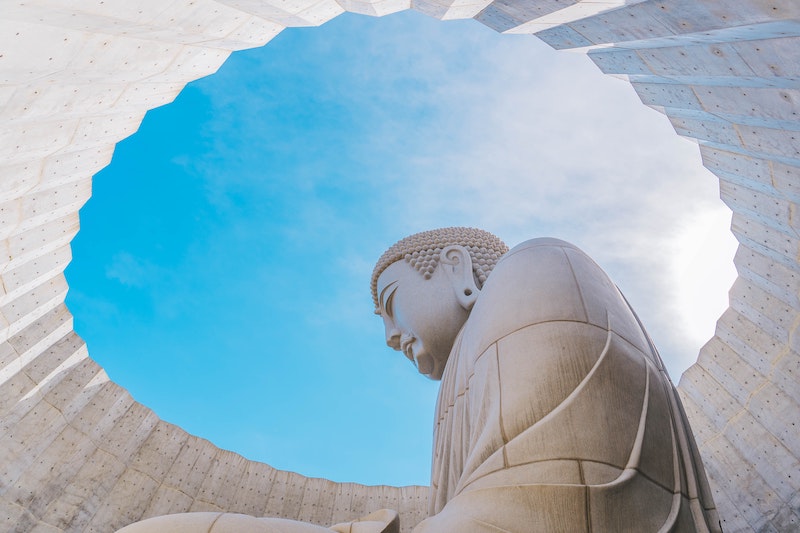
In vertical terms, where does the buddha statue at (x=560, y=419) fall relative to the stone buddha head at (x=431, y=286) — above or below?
above

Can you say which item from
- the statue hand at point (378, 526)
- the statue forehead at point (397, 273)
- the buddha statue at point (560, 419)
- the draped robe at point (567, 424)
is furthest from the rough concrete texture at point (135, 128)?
the statue hand at point (378, 526)

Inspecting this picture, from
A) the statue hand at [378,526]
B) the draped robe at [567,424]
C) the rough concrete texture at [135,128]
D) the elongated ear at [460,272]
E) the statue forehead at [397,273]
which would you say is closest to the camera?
the draped robe at [567,424]

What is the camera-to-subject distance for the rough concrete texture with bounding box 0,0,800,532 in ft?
11.1

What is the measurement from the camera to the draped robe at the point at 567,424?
2.38 metres

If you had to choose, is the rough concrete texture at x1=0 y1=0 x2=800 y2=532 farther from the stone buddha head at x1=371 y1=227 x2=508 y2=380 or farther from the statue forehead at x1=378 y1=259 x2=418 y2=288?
the statue forehead at x1=378 y1=259 x2=418 y2=288

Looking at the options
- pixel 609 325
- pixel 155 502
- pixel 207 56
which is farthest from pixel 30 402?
pixel 609 325

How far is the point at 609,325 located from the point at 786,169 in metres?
2.79

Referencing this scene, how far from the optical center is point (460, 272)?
4945 mm

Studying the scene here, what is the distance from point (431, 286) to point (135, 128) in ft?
10.1

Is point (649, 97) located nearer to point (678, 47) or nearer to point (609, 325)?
point (678, 47)

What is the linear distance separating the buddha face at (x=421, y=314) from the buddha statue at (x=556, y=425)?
32.2 inches

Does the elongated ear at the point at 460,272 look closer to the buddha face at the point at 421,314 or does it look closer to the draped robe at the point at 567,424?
the buddha face at the point at 421,314

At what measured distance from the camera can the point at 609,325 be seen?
10.1ft

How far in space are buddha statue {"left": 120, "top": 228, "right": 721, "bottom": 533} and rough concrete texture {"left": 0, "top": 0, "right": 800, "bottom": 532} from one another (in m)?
1.61
